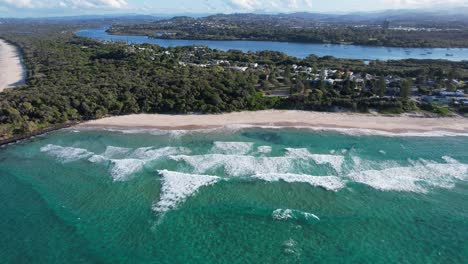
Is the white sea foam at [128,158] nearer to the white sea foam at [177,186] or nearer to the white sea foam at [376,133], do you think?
the white sea foam at [177,186]

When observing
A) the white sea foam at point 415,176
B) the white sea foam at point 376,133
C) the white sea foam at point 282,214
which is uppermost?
the white sea foam at point 376,133

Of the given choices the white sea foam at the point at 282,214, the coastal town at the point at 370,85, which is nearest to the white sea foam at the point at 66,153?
the white sea foam at the point at 282,214

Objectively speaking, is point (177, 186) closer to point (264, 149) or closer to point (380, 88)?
point (264, 149)

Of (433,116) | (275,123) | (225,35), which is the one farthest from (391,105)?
(225,35)

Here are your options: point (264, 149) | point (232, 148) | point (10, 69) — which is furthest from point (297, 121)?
point (10, 69)

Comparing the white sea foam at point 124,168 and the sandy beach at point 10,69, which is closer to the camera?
the white sea foam at point 124,168

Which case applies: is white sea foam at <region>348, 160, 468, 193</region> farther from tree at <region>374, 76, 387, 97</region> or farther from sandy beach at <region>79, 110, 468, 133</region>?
tree at <region>374, 76, 387, 97</region>

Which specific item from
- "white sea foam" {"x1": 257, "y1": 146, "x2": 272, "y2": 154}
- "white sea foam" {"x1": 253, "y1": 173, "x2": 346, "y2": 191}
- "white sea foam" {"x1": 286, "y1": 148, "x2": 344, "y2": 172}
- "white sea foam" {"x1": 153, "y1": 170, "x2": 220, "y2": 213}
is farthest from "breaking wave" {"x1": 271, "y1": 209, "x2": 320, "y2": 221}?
"white sea foam" {"x1": 257, "y1": 146, "x2": 272, "y2": 154}

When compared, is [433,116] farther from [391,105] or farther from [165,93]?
[165,93]

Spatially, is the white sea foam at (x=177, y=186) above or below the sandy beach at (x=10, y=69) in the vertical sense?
below
